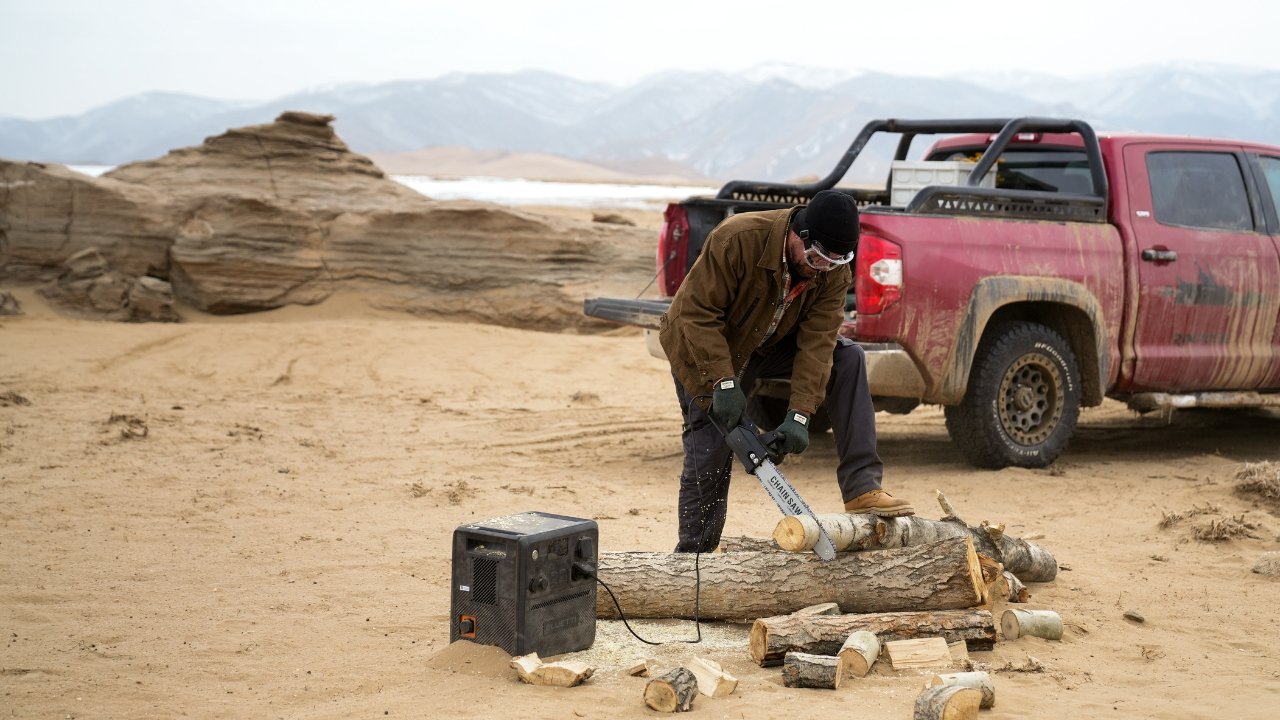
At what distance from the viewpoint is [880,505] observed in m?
4.89

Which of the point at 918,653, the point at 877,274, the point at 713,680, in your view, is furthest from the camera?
the point at 877,274

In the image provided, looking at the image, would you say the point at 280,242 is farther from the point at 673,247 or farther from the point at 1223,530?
the point at 1223,530

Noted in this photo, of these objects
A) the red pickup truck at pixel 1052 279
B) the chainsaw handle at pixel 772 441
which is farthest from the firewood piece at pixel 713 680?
the red pickup truck at pixel 1052 279

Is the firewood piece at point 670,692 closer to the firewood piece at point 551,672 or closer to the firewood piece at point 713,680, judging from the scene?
the firewood piece at point 713,680

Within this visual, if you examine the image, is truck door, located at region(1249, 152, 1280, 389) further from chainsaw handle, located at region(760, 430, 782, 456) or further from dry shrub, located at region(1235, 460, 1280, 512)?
chainsaw handle, located at region(760, 430, 782, 456)

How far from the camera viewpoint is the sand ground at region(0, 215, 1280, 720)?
4.12 metres

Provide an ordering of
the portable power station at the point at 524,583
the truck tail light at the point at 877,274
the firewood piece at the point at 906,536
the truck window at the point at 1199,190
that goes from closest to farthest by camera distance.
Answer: the portable power station at the point at 524,583
the firewood piece at the point at 906,536
the truck tail light at the point at 877,274
the truck window at the point at 1199,190

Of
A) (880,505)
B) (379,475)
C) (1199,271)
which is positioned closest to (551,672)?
(880,505)

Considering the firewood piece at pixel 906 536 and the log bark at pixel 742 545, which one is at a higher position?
the firewood piece at pixel 906 536

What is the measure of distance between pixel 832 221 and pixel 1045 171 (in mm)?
4139

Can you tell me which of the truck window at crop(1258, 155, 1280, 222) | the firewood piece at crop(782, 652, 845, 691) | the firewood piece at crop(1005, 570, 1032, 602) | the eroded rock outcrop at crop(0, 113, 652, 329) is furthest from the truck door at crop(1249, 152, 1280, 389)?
the eroded rock outcrop at crop(0, 113, 652, 329)

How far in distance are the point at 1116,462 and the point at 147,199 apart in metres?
10.4

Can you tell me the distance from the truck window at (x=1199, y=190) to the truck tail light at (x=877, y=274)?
2.09m

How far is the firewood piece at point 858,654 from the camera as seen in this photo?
4207mm
